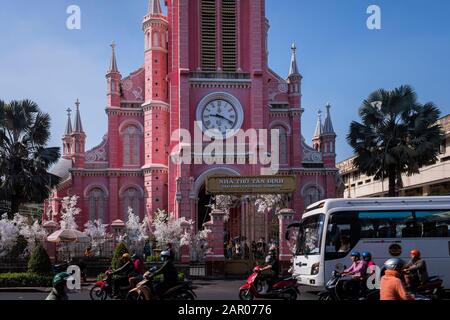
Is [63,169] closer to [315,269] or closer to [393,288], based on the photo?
[315,269]

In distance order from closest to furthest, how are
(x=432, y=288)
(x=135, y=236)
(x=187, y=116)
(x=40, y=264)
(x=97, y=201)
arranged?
(x=432, y=288), (x=40, y=264), (x=135, y=236), (x=187, y=116), (x=97, y=201)

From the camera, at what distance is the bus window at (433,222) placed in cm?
1922

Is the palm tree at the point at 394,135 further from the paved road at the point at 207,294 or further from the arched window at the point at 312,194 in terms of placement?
the paved road at the point at 207,294

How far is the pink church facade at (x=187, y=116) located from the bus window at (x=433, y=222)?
2027 cm

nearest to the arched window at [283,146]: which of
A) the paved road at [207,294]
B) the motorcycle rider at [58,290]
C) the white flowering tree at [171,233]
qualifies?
the white flowering tree at [171,233]

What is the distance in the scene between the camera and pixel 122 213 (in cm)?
4419

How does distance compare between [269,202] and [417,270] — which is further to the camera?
[269,202]

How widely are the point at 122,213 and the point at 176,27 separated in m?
13.9

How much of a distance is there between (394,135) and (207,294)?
19.2 meters

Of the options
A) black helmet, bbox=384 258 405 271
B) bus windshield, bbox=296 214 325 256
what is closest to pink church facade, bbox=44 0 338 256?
bus windshield, bbox=296 214 325 256

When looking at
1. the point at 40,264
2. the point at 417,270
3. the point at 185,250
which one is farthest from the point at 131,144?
the point at 417,270

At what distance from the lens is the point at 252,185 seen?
2959 cm
